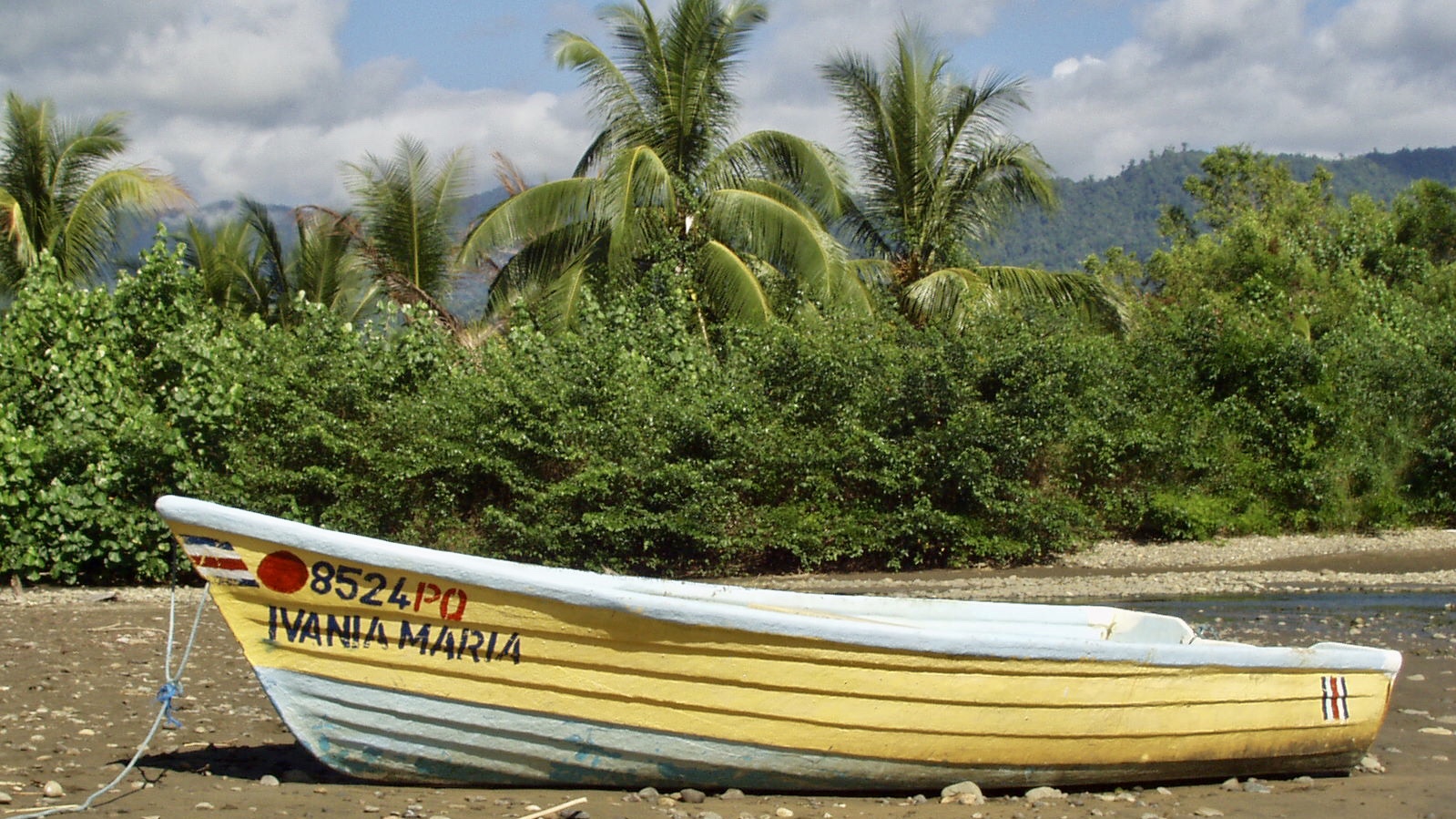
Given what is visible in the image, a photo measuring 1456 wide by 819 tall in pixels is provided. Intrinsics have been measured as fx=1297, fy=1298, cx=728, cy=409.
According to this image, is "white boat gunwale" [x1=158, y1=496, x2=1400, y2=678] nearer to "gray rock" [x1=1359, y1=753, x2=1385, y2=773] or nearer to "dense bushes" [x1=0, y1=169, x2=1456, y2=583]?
"gray rock" [x1=1359, y1=753, x2=1385, y2=773]

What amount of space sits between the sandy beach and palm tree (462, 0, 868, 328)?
25.3ft

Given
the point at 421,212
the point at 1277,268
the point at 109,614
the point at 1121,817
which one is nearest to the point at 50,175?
the point at 421,212

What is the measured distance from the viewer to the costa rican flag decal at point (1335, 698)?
257 inches

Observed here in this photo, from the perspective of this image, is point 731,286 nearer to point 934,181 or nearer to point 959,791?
point 934,181

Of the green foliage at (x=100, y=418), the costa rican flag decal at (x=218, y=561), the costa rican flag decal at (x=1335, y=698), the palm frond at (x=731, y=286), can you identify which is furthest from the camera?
the palm frond at (x=731, y=286)

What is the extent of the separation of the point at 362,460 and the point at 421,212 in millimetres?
7401

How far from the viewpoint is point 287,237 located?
30.8m

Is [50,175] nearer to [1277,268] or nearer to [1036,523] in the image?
[1036,523]

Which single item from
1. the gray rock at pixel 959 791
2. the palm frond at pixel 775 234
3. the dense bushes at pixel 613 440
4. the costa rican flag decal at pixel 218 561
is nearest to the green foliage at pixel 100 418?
the dense bushes at pixel 613 440

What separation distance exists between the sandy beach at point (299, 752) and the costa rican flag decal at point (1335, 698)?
0.38 meters

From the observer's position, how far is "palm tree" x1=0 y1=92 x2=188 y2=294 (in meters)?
22.4

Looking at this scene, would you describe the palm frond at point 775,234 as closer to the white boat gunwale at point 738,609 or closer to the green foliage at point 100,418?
the green foliage at point 100,418

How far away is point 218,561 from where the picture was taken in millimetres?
5398

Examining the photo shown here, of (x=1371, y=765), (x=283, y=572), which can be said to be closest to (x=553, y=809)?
(x=283, y=572)
